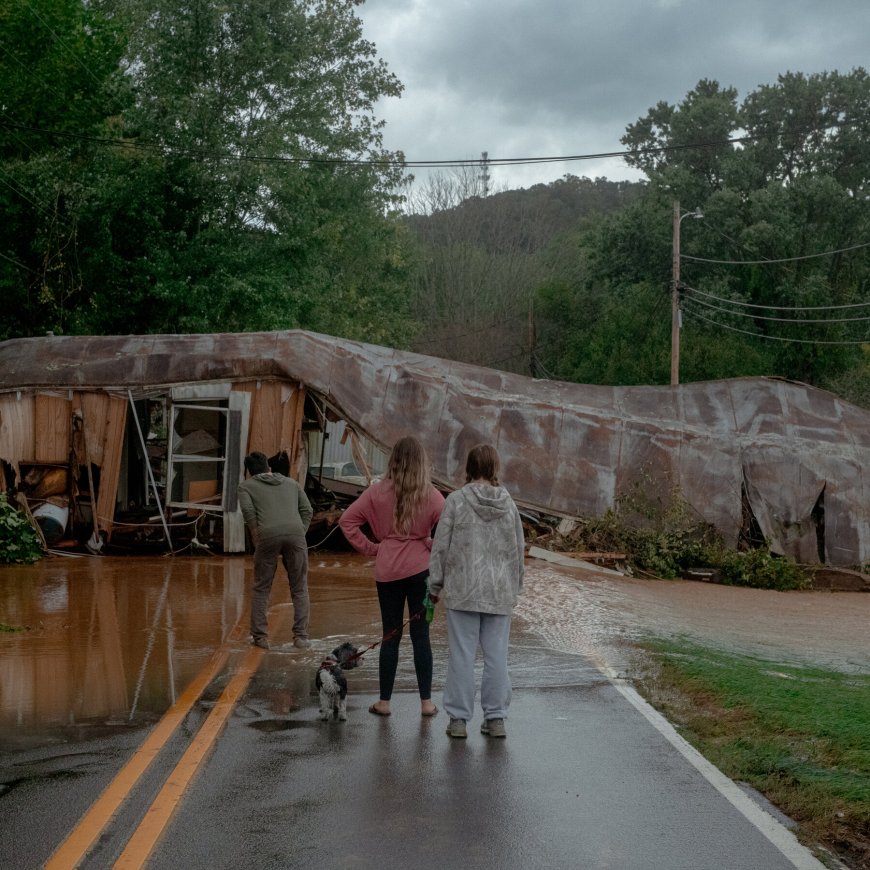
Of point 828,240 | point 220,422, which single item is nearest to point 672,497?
point 220,422

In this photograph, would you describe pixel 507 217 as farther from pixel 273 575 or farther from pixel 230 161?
pixel 273 575

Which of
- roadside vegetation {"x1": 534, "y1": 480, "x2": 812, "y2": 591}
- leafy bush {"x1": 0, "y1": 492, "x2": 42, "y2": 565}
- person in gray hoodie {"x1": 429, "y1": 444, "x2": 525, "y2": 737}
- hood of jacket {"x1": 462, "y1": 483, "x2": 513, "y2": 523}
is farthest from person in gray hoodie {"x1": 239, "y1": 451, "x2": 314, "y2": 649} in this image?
roadside vegetation {"x1": 534, "y1": 480, "x2": 812, "y2": 591}

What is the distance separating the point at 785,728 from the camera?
693cm

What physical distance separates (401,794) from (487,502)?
6.16 feet

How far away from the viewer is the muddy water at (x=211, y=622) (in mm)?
7961

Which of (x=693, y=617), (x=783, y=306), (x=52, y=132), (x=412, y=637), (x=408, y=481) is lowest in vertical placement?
(x=693, y=617)

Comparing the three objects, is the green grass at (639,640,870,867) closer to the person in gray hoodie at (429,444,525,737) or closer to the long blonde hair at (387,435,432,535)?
the person in gray hoodie at (429,444,525,737)

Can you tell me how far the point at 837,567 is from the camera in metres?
18.4

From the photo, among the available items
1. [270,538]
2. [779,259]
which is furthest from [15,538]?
[779,259]

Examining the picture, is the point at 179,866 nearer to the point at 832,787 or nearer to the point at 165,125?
the point at 832,787

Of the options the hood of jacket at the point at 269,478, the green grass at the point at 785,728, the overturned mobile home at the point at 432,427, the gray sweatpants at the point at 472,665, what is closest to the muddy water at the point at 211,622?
the green grass at the point at 785,728

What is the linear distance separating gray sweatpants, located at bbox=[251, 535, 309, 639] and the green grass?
2.88m

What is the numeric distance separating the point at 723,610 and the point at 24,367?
35.1 ft

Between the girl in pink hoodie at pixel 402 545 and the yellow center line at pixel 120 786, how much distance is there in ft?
4.06
